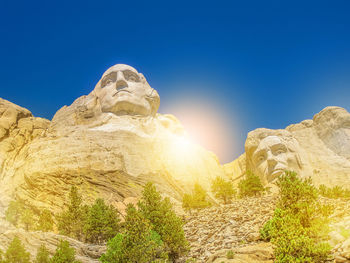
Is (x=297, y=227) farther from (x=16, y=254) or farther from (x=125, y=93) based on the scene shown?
(x=125, y=93)

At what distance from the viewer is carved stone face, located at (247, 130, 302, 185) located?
130 ft

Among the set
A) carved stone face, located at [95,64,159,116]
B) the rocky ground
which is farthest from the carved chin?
the rocky ground

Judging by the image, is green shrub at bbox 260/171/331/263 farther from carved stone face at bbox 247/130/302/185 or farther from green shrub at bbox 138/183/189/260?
carved stone face at bbox 247/130/302/185

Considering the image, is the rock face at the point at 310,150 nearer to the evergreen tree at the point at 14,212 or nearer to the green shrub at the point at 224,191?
the green shrub at the point at 224,191

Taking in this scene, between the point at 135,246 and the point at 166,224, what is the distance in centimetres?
345

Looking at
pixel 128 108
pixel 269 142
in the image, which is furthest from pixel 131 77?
pixel 269 142

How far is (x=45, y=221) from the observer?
88.7 ft

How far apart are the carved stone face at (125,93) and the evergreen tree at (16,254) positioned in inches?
1099

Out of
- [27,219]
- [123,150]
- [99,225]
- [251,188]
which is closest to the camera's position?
[99,225]

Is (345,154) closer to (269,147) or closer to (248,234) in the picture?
(269,147)

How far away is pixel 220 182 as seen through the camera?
36.2m

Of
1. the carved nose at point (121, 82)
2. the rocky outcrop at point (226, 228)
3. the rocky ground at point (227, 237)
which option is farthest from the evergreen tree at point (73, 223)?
the carved nose at point (121, 82)

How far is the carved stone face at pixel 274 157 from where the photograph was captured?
1556 inches

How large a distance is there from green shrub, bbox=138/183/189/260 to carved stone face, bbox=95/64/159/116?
21.5m
